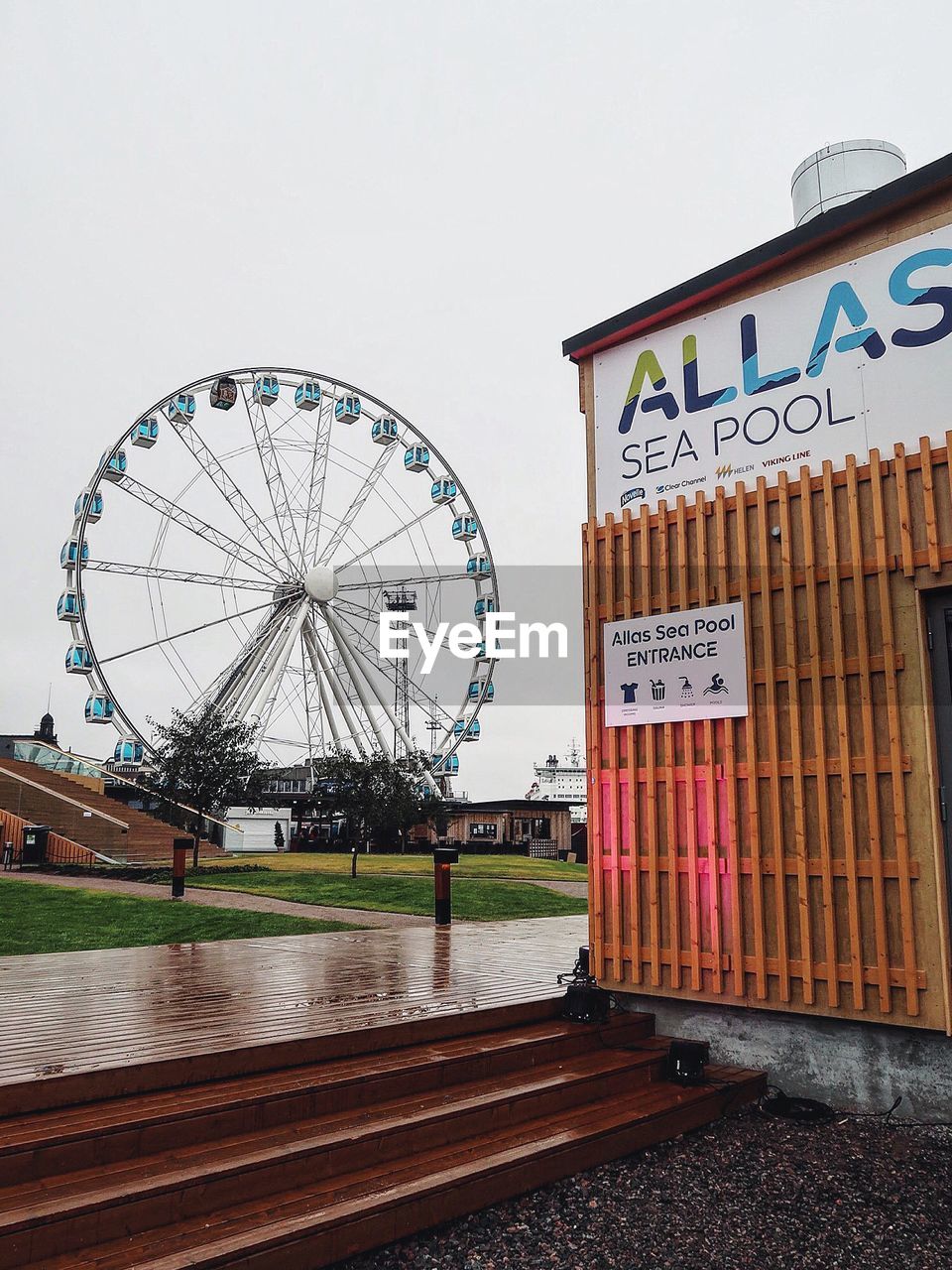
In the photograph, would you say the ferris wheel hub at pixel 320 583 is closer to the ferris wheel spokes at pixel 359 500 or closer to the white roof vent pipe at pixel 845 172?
the ferris wheel spokes at pixel 359 500

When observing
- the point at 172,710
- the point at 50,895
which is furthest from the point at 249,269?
the point at 50,895

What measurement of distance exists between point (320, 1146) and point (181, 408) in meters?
22.8

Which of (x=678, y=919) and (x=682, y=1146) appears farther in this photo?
(x=678, y=919)

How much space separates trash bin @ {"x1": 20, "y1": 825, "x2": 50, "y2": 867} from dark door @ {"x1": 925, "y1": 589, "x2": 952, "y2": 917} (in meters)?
22.1

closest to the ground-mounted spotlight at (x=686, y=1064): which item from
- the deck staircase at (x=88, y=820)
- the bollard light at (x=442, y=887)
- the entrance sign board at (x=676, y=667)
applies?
the entrance sign board at (x=676, y=667)

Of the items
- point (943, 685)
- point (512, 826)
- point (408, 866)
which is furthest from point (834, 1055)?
point (512, 826)

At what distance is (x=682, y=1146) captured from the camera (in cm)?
442

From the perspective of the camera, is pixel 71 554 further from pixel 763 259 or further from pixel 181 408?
pixel 763 259

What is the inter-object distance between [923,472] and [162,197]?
20986 millimetres

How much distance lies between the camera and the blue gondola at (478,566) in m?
26.6

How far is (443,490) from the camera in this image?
1030 inches

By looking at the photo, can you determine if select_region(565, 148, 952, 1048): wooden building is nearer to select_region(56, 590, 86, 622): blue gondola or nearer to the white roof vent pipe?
the white roof vent pipe

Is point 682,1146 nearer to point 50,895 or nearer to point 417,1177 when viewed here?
point 417,1177

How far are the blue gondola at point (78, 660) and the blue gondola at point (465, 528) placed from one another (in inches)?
416
